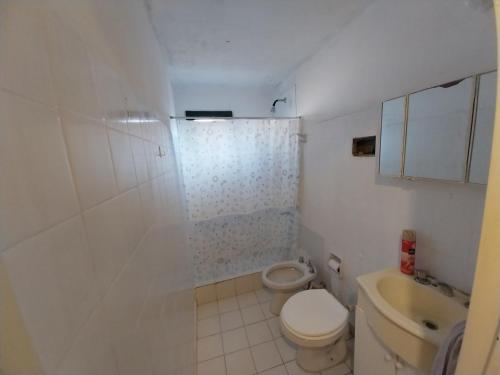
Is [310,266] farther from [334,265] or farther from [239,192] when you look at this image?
Result: [239,192]

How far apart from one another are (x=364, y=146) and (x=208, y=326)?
197 centimetres

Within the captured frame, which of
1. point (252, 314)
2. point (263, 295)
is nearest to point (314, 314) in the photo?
point (252, 314)

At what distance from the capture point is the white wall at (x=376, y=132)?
87 centimetres

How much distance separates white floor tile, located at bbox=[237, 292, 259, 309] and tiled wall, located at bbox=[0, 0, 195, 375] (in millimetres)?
1514

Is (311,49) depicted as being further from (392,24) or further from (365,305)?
(365,305)

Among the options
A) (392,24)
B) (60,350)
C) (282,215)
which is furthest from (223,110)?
(60,350)

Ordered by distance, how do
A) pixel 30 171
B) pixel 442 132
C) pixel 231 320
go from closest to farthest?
pixel 30 171
pixel 442 132
pixel 231 320

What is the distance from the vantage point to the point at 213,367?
1461 mm

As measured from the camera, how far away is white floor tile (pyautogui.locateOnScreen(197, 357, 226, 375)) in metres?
1.43

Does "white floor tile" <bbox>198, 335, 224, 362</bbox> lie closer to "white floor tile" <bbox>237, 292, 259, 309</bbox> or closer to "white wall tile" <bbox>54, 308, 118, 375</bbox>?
"white floor tile" <bbox>237, 292, 259, 309</bbox>

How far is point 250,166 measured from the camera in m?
2.03

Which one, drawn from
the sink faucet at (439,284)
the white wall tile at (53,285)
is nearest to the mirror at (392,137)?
the sink faucet at (439,284)

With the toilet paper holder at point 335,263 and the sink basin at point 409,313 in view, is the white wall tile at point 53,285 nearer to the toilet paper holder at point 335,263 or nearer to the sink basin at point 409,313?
the sink basin at point 409,313

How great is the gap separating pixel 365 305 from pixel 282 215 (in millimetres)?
1318
